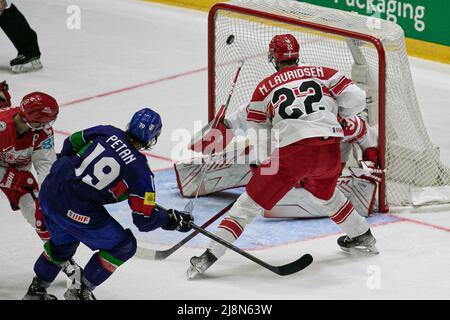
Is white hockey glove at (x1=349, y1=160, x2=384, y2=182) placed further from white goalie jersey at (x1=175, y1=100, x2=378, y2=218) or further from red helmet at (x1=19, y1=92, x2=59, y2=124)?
red helmet at (x1=19, y1=92, x2=59, y2=124)

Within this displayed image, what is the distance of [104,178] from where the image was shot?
5.20 meters

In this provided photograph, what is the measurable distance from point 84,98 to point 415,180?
284 centimetres

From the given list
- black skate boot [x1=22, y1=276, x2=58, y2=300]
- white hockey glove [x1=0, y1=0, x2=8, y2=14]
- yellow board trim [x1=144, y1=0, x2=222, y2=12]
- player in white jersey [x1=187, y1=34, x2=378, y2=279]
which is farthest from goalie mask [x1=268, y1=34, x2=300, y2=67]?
yellow board trim [x1=144, y1=0, x2=222, y2=12]

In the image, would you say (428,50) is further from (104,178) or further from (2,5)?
(104,178)

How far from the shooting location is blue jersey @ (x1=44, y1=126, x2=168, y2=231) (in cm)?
520

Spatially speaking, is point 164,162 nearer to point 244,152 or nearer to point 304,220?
point 244,152

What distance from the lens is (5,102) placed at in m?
6.64

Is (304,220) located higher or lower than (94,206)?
lower

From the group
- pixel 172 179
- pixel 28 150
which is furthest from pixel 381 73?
pixel 28 150

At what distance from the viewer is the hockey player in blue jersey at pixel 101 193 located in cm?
521

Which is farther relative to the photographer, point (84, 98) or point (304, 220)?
point (84, 98)

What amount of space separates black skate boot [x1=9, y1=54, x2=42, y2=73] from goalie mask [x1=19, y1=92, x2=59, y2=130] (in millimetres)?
3702

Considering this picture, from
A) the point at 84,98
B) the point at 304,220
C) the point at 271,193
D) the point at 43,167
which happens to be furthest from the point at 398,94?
the point at 84,98

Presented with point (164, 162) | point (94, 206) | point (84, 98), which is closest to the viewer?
point (94, 206)
